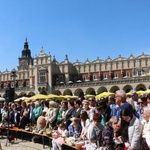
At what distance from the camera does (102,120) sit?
910 centimetres

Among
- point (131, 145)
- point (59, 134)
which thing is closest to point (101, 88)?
point (59, 134)

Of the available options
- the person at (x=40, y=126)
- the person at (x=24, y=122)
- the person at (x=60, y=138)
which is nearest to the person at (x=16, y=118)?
the person at (x=24, y=122)

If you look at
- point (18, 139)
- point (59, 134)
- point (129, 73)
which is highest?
point (129, 73)

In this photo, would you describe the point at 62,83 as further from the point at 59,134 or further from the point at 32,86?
the point at 59,134

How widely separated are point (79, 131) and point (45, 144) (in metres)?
3.55

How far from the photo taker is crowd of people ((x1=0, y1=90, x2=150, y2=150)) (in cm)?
527

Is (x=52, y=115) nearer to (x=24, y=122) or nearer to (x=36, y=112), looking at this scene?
(x=36, y=112)

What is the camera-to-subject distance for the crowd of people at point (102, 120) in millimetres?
5270

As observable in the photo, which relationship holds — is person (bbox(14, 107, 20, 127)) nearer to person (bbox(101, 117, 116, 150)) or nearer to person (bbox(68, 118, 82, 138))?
person (bbox(68, 118, 82, 138))

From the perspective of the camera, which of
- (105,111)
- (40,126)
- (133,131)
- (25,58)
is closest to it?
(133,131)

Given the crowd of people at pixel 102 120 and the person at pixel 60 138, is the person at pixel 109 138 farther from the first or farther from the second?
the person at pixel 60 138

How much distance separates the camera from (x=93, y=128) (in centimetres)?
732

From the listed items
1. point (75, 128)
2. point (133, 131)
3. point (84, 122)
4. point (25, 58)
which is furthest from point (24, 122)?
point (25, 58)

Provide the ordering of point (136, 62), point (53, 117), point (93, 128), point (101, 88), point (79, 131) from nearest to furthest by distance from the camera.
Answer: point (93, 128), point (79, 131), point (53, 117), point (101, 88), point (136, 62)
